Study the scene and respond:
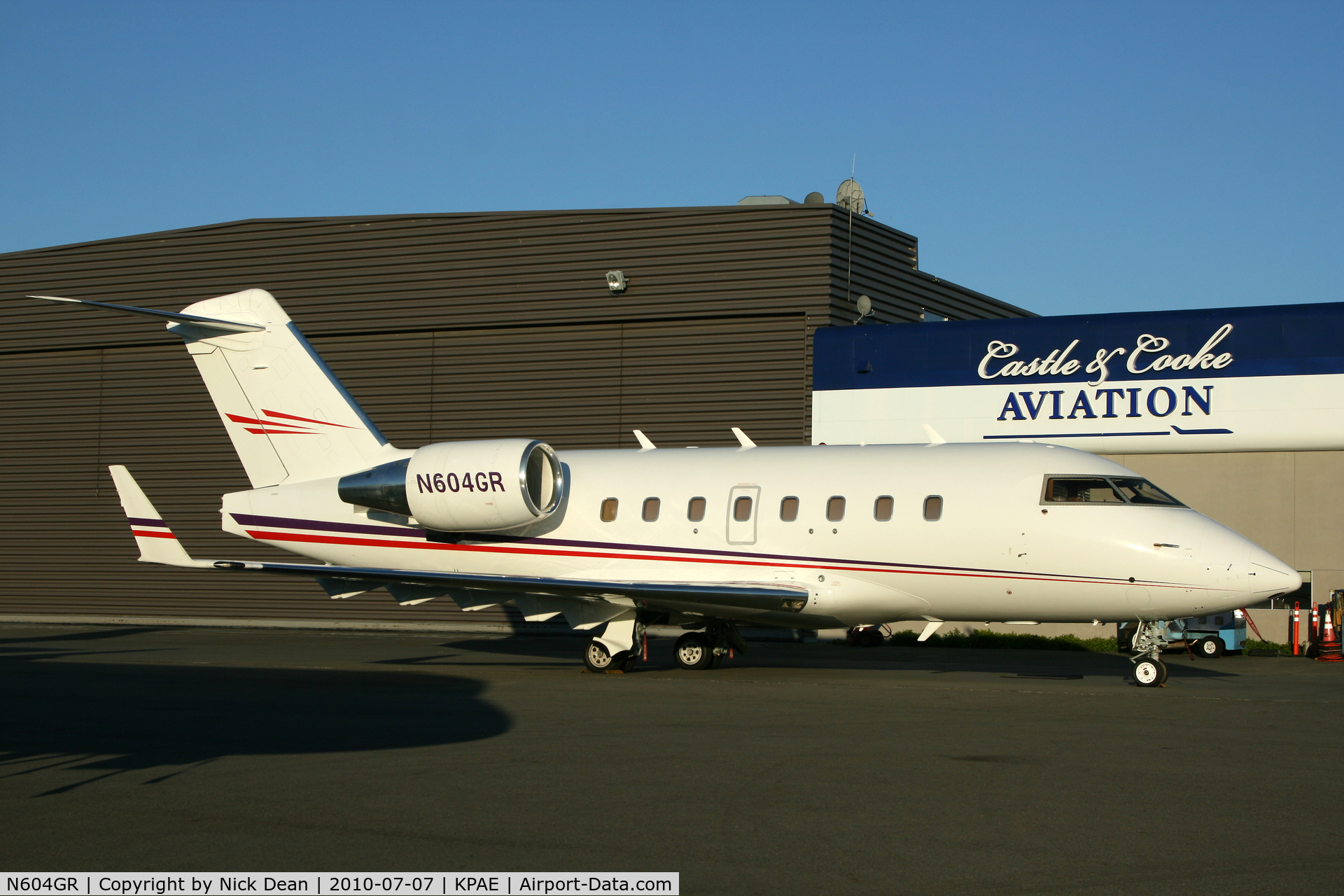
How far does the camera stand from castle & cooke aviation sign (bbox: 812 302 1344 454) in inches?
928

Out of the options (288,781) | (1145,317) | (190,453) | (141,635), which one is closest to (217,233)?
(190,453)

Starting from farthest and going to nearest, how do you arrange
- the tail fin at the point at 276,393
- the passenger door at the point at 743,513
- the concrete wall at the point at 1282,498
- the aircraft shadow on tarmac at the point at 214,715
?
the concrete wall at the point at 1282,498
the tail fin at the point at 276,393
the passenger door at the point at 743,513
the aircraft shadow on tarmac at the point at 214,715

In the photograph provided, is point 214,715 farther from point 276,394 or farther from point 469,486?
point 276,394

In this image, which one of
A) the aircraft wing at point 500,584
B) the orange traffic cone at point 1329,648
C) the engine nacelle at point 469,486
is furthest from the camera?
the orange traffic cone at point 1329,648

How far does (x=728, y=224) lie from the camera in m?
27.7

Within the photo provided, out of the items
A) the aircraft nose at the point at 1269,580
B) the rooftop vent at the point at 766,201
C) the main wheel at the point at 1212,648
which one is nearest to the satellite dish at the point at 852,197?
the rooftop vent at the point at 766,201

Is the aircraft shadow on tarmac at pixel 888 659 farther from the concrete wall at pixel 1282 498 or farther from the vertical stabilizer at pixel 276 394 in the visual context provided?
the vertical stabilizer at pixel 276 394

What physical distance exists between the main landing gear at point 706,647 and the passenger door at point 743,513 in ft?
7.61

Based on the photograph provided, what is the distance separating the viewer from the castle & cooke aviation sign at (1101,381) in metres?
23.6

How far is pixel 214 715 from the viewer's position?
1196 cm

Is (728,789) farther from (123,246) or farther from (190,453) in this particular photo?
(123,246)

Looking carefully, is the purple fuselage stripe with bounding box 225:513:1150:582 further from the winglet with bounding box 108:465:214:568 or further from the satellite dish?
the satellite dish

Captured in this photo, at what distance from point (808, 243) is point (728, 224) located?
199cm

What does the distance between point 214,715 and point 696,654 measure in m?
8.34
